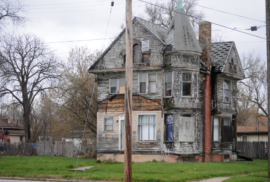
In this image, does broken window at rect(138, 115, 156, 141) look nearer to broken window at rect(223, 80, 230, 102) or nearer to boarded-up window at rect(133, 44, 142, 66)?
boarded-up window at rect(133, 44, 142, 66)

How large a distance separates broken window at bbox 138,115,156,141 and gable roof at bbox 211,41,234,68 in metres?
6.88

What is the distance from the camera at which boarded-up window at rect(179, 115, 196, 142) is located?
2632 cm

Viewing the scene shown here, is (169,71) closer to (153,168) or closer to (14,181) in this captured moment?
(153,168)

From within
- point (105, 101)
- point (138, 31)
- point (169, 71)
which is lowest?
point (105, 101)

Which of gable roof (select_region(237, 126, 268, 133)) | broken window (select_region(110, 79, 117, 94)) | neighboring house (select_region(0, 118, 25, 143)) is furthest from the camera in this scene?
neighboring house (select_region(0, 118, 25, 143))

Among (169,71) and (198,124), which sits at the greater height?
(169,71)

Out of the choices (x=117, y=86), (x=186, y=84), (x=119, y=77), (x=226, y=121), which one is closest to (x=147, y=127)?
Answer: (x=117, y=86)

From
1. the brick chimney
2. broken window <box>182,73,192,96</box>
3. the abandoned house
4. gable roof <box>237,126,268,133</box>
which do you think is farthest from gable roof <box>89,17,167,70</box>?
gable roof <box>237,126,268,133</box>

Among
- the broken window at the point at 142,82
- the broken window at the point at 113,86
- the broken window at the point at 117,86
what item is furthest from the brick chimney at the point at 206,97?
the broken window at the point at 113,86

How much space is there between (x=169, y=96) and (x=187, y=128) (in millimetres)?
2663

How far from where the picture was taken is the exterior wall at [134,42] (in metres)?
27.2

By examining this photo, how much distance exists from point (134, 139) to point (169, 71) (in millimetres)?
5686

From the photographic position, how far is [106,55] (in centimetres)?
2900

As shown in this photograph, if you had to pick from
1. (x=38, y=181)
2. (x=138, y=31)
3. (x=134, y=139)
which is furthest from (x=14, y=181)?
(x=138, y=31)
